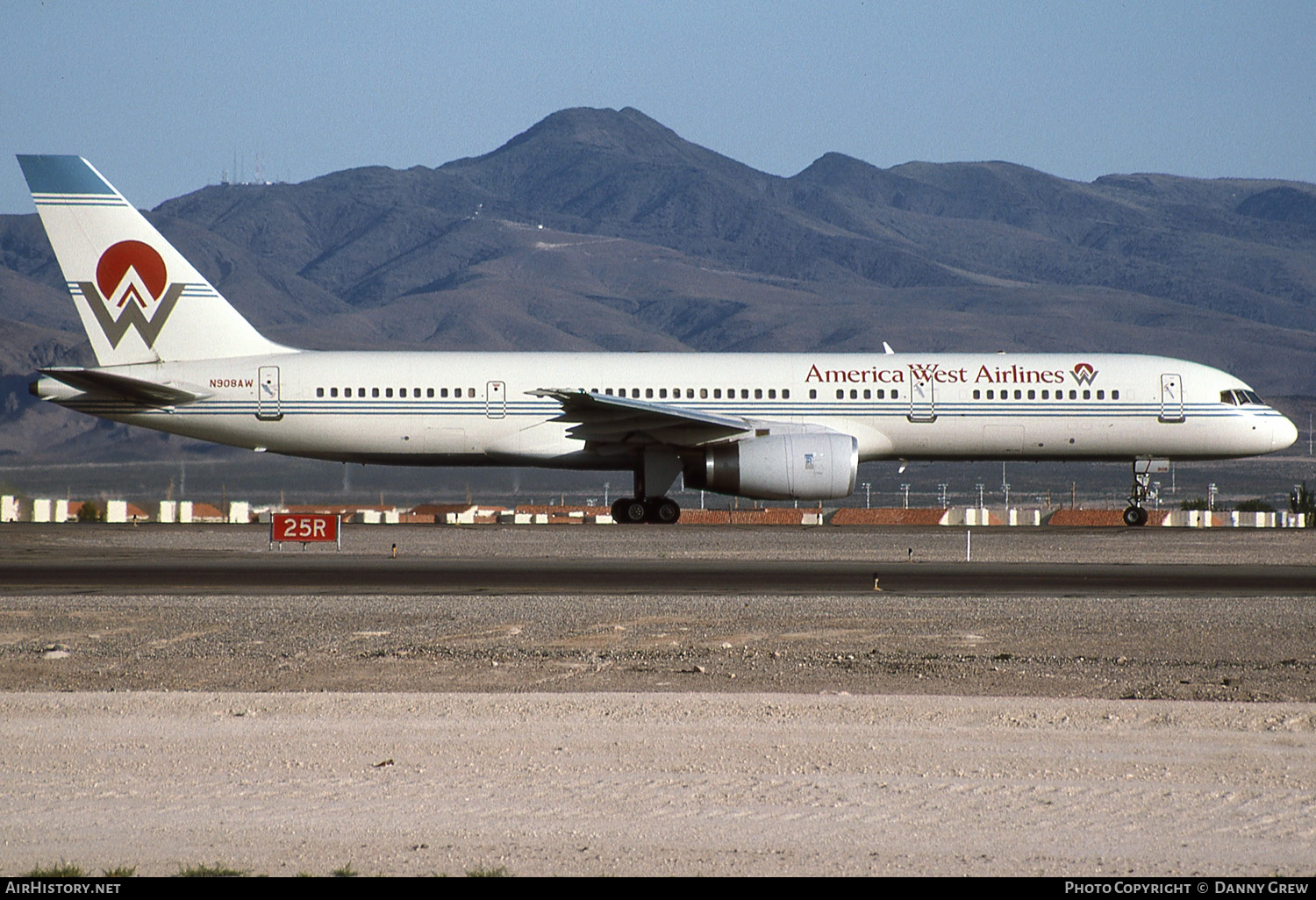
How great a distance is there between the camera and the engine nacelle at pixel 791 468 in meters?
28.4

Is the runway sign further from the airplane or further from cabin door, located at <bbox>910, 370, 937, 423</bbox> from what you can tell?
cabin door, located at <bbox>910, 370, 937, 423</bbox>

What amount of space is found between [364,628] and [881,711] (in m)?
5.80

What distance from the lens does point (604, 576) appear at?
18.9 metres

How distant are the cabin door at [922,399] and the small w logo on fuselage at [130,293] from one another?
15621 mm

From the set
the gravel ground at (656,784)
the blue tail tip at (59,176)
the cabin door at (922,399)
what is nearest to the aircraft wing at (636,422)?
the cabin door at (922,399)

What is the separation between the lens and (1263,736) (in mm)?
8398

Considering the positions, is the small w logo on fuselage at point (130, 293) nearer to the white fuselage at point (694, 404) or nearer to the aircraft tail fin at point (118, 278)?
the aircraft tail fin at point (118, 278)

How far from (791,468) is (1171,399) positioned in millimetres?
9119

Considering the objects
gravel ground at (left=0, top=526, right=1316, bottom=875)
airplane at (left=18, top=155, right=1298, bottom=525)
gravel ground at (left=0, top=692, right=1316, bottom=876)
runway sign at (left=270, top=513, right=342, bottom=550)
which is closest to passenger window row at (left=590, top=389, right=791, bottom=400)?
airplane at (left=18, top=155, right=1298, bottom=525)

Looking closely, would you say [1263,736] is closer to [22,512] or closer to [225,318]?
[225,318]

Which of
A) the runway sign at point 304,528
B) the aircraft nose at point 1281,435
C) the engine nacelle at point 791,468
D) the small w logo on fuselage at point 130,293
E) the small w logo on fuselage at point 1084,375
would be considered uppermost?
the small w logo on fuselage at point 130,293

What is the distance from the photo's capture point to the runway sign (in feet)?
79.0
